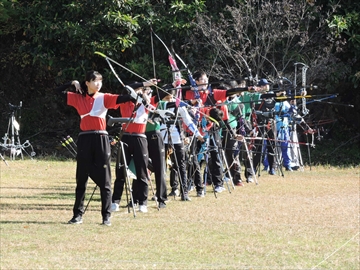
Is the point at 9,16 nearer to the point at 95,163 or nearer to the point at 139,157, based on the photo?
the point at 139,157

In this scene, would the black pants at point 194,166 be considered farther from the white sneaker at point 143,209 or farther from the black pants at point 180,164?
the white sneaker at point 143,209

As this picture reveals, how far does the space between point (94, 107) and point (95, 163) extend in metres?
0.65

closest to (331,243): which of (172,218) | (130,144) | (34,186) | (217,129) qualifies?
(172,218)

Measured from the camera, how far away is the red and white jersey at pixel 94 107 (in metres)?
10.2

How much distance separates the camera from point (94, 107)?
1023 cm

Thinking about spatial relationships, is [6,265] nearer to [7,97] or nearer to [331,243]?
[331,243]

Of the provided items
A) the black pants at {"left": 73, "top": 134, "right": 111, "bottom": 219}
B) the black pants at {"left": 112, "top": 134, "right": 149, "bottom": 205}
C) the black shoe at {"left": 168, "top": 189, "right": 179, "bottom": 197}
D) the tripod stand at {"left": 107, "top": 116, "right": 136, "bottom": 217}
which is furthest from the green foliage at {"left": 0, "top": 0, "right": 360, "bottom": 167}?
the black pants at {"left": 73, "top": 134, "right": 111, "bottom": 219}

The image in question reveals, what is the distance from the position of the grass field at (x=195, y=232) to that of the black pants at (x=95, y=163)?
329 millimetres

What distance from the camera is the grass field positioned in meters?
8.28

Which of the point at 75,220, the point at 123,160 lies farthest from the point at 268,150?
the point at 75,220

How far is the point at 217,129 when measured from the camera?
14484 mm

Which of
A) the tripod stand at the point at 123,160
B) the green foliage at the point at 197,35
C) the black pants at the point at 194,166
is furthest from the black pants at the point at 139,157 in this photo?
the green foliage at the point at 197,35

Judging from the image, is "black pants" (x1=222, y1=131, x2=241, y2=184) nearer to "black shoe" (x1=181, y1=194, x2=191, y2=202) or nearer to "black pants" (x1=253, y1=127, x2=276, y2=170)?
"black pants" (x1=253, y1=127, x2=276, y2=170)

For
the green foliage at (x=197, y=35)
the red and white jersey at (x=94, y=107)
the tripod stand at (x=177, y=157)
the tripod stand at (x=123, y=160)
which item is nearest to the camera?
the red and white jersey at (x=94, y=107)
